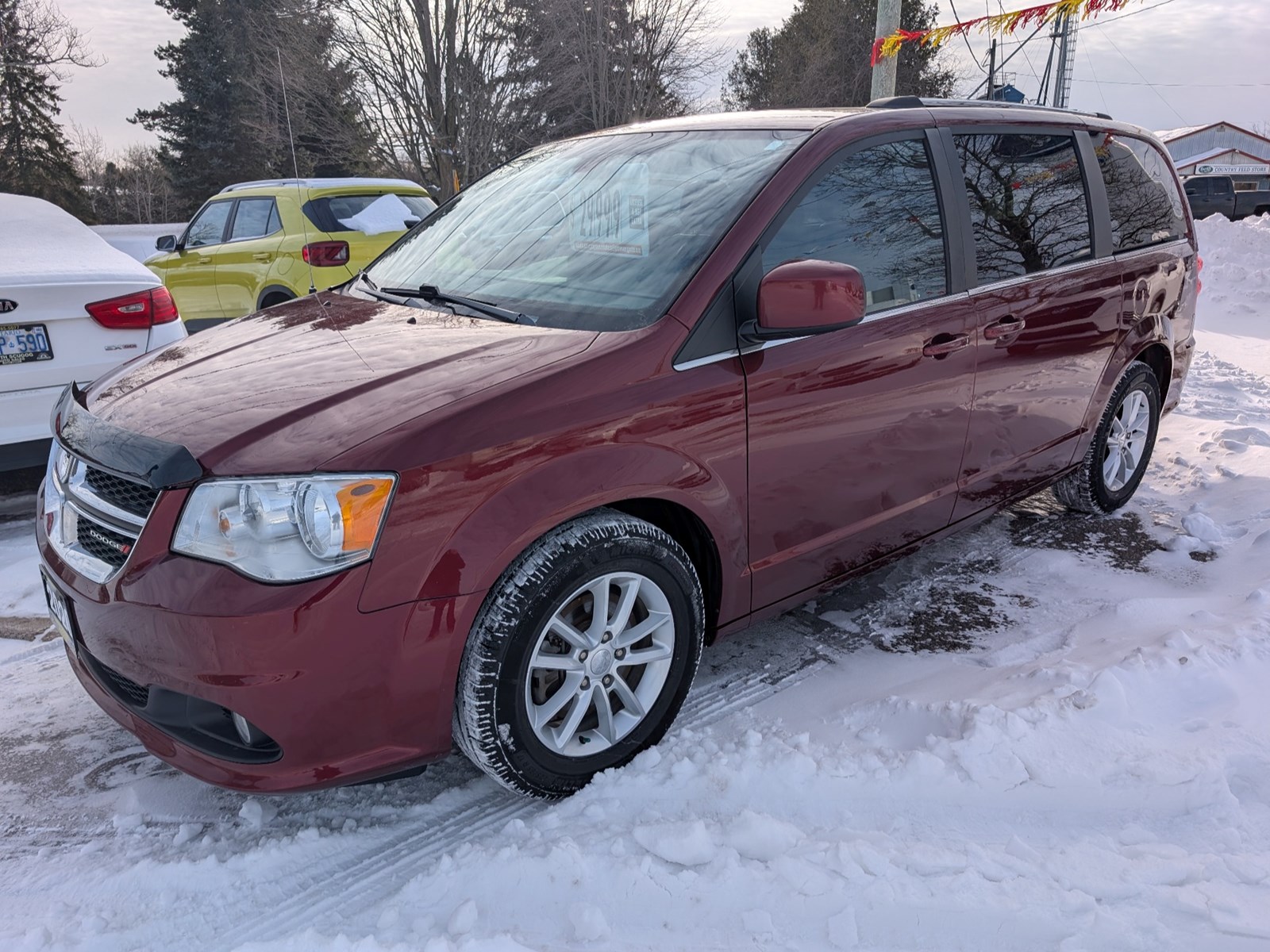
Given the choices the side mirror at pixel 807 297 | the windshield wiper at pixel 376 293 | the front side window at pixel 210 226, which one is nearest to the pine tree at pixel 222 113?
the front side window at pixel 210 226

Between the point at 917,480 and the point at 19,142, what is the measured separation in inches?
1497

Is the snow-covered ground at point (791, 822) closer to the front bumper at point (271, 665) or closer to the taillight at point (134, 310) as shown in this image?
the front bumper at point (271, 665)

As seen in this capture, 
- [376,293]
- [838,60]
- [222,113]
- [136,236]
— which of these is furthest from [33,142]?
[376,293]

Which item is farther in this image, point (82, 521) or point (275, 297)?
point (275, 297)

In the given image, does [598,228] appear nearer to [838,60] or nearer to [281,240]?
[281,240]

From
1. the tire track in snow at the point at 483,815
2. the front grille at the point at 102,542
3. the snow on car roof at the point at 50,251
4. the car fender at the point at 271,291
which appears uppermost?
the snow on car roof at the point at 50,251

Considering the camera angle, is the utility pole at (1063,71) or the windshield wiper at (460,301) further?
the utility pole at (1063,71)

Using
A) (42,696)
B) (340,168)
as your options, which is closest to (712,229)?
(42,696)

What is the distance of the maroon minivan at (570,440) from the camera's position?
212cm

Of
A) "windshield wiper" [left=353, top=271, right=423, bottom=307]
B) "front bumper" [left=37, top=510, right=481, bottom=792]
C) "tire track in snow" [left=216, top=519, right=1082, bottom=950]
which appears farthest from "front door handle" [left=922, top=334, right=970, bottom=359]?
"front bumper" [left=37, top=510, right=481, bottom=792]

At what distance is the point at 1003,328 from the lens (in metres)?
3.48

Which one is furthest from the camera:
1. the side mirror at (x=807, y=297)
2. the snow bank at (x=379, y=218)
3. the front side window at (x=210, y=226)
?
the front side window at (x=210, y=226)

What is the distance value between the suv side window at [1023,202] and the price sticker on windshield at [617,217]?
120 cm

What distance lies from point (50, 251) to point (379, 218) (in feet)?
12.1
